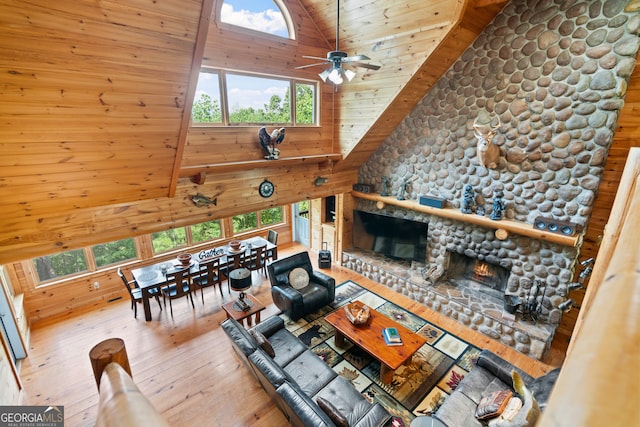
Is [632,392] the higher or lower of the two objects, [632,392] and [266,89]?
the lower

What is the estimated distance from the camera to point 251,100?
15.9ft

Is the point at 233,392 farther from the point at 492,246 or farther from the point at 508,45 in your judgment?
the point at 508,45

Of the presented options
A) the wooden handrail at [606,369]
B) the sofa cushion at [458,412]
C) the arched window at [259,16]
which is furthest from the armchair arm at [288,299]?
the wooden handrail at [606,369]

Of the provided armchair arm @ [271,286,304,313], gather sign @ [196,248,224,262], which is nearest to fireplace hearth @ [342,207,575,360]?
armchair arm @ [271,286,304,313]

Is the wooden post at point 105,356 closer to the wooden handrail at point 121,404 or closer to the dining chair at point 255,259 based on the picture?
the wooden handrail at point 121,404

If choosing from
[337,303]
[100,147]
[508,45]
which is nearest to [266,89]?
[100,147]

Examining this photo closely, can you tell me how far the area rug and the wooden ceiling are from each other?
7.92ft

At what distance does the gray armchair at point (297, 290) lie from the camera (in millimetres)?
5098

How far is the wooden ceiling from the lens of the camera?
2064mm

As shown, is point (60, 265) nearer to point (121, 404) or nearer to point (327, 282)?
point (327, 282)

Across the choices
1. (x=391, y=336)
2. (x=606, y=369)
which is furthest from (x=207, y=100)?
(x=606, y=369)

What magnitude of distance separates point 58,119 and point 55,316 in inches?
190

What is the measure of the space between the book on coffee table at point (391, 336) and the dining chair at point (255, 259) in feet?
10.8

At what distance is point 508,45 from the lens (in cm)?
427
